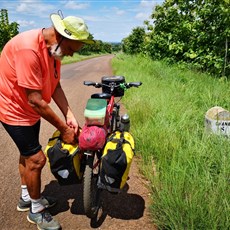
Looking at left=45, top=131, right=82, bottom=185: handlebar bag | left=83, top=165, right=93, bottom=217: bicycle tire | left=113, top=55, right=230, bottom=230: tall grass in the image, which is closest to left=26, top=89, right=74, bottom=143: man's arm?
left=45, top=131, right=82, bottom=185: handlebar bag

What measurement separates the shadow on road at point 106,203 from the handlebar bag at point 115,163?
1.98 ft

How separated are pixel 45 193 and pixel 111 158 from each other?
1.38 m

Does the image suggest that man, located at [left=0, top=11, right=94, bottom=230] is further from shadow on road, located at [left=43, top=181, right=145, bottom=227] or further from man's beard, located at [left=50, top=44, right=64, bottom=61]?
shadow on road, located at [left=43, top=181, right=145, bottom=227]

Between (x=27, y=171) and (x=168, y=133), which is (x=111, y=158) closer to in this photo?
(x=27, y=171)

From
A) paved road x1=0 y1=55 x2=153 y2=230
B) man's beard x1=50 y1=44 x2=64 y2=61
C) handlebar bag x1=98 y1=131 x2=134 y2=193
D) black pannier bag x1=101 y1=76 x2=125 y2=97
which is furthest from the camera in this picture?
black pannier bag x1=101 y1=76 x2=125 y2=97

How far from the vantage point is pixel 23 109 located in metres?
2.56

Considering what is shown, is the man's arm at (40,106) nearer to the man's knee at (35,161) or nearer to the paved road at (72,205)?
the man's knee at (35,161)

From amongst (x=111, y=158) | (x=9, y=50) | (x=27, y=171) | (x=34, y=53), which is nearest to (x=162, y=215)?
(x=111, y=158)

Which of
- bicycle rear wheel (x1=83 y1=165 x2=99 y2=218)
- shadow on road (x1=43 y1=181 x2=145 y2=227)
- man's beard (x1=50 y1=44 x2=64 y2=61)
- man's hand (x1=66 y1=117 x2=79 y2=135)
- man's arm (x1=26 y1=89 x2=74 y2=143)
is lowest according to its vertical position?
shadow on road (x1=43 y1=181 x2=145 y2=227)

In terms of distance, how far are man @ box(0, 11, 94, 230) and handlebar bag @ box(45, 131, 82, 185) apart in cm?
8

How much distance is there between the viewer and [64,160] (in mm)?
2609

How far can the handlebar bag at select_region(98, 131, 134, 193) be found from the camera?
8.16 ft

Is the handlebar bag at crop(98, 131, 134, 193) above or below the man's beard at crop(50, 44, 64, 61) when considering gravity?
below

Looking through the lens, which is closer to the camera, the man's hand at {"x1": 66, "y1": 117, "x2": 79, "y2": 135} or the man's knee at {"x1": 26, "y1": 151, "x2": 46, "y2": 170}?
the man's knee at {"x1": 26, "y1": 151, "x2": 46, "y2": 170}
